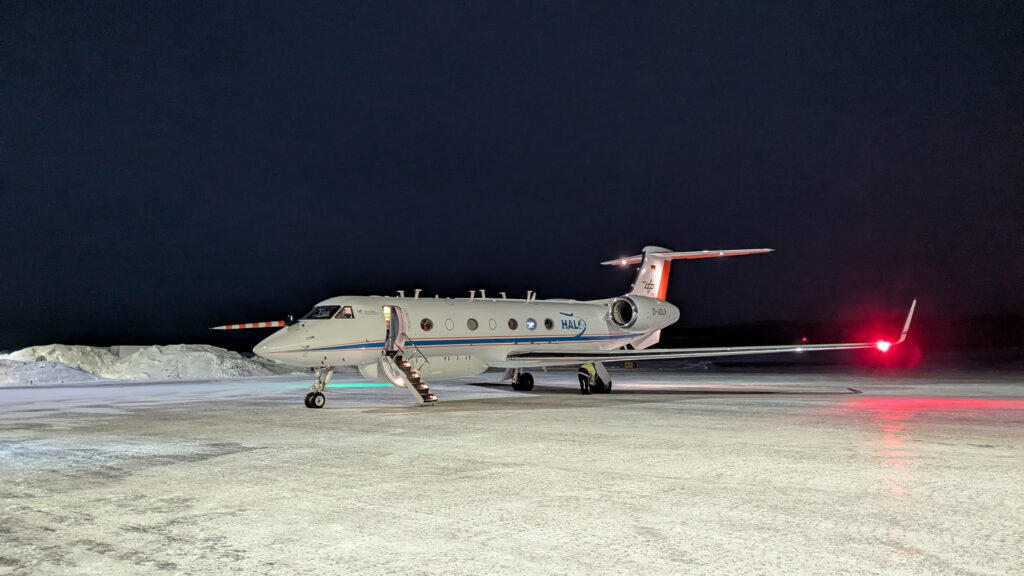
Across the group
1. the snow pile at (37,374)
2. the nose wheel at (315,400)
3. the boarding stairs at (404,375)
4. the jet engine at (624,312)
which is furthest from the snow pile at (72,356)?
the jet engine at (624,312)

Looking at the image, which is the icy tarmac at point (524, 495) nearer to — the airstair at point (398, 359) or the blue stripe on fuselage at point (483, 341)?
the airstair at point (398, 359)

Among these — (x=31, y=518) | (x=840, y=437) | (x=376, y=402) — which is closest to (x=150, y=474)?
(x=31, y=518)

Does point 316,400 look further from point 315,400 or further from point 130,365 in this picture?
point 130,365

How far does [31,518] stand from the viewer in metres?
5.91

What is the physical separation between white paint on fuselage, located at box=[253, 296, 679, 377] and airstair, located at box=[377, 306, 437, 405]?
188mm

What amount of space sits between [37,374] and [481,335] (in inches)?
1033

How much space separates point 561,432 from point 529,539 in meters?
6.21

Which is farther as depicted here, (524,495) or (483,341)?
(483,341)

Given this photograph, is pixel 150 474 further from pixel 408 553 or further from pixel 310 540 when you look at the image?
pixel 408 553

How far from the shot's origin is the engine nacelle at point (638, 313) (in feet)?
77.4

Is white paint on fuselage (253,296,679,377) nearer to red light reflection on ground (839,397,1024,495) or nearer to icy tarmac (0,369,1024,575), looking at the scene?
icy tarmac (0,369,1024,575)

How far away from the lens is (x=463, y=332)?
19.6 m

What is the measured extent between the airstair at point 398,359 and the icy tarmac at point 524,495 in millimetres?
3748

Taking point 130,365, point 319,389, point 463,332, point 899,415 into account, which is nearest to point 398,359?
point 319,389
